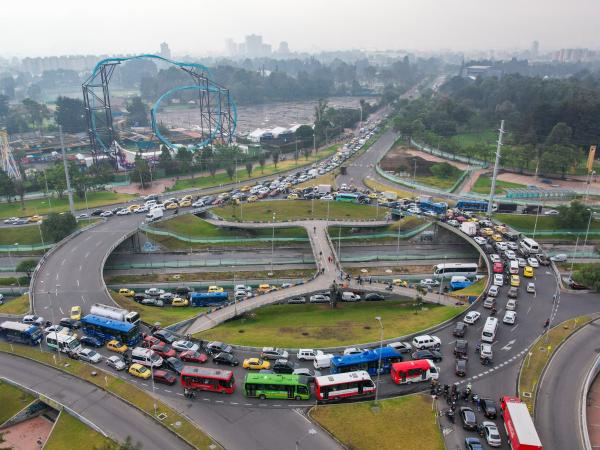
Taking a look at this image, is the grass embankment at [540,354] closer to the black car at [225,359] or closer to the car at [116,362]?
the black car at [225,359]

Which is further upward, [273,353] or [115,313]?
[115,313]

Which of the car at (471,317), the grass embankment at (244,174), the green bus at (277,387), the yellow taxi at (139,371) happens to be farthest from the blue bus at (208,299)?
the grass embankment at (244,174)

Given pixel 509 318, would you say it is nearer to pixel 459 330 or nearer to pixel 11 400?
pixel 459 330

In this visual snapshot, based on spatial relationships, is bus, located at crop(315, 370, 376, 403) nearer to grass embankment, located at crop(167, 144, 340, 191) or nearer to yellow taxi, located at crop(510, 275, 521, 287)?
yellow taxi, located at crop(510, 275, 521, 287)

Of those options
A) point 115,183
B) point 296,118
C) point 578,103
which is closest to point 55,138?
Answer: point 115,183

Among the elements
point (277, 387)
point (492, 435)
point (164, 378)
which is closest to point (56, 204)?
point (164, 378)

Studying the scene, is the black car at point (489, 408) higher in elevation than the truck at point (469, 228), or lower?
lower

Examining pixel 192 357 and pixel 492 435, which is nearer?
pixel 492 435
